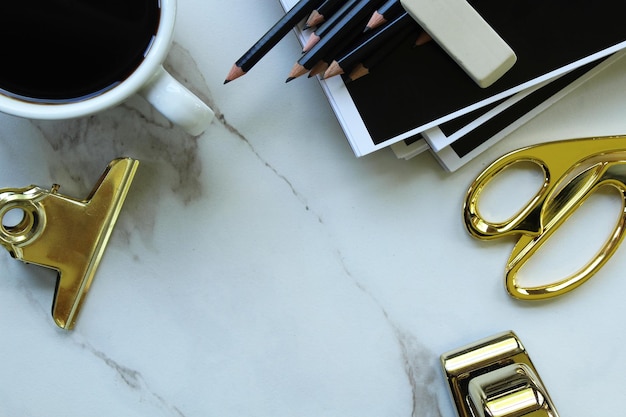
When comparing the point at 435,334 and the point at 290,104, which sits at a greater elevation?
the point at 290,104

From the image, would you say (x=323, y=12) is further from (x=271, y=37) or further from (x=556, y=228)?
(x=556, y=228)

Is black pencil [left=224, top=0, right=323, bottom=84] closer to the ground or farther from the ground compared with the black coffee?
closer to the ground

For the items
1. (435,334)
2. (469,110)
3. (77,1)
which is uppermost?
(77,1)

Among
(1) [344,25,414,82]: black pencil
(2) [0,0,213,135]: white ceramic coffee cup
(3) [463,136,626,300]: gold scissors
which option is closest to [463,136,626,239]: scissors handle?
(3) [463,136,626,300]: gold scissors

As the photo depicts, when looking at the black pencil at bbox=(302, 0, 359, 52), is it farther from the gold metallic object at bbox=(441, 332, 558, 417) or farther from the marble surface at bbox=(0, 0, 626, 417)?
the gold metallic object at bbox=(441, 332, 558, 417)

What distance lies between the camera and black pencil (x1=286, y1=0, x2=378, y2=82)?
1.38 ft

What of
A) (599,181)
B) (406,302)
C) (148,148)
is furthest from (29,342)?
(599,181)

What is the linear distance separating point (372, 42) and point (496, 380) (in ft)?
0.84

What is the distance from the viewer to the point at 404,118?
1.46ft

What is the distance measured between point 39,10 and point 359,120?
0.21m

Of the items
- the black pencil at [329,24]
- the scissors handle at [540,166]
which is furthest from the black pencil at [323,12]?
the scissors handle at [540,166]

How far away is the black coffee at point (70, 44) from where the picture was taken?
40 centimetres

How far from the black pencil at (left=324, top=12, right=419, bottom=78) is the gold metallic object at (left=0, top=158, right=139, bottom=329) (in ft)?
0.53

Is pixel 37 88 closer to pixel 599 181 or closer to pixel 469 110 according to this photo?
pixel 469 110
